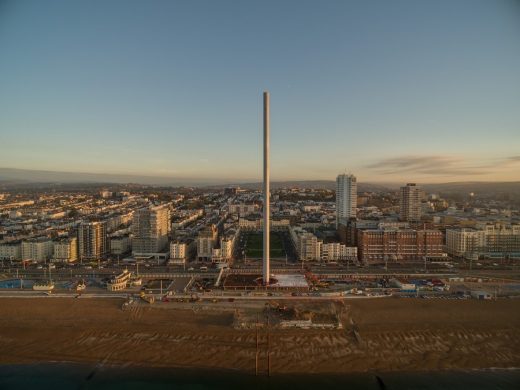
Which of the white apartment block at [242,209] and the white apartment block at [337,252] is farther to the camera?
the white apartment block at [242,209]

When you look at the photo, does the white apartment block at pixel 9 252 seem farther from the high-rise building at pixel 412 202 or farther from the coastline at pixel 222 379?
the high-rise building at pixel 412 202

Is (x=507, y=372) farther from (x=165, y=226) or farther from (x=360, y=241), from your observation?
(x=165, y=226)

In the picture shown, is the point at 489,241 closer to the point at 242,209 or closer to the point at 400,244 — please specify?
the point at 400,244

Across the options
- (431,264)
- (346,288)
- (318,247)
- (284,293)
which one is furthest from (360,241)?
(284,293)

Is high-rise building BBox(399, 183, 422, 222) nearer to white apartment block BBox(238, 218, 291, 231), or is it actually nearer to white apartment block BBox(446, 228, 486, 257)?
white apartment block BBox(446, 228, 486, 257)

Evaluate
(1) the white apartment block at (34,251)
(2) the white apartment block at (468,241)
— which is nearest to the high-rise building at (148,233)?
(1) the white apartment block at (34,251)

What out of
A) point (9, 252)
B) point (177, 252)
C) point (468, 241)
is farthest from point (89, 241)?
point (468, 241)

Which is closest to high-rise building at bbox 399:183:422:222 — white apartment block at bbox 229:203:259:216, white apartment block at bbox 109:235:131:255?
white apartment block at bbox 229:203:259:216
